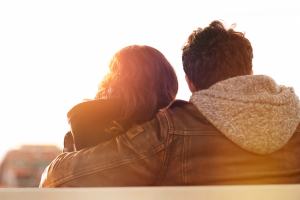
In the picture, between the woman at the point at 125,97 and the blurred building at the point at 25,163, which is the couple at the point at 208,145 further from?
the blurred building at the point at 25,163

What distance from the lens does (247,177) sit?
7.82 feet

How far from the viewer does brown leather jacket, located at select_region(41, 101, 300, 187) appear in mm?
2350

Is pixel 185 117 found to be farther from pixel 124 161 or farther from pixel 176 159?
pixel 124 161

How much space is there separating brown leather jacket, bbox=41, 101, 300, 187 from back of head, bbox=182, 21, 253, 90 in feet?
0.69

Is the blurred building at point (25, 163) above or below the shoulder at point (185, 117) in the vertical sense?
below

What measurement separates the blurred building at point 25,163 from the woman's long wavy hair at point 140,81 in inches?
934

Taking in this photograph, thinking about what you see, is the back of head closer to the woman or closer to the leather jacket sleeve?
the woman

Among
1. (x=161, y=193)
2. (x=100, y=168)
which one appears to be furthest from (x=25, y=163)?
(x=161, y=193)

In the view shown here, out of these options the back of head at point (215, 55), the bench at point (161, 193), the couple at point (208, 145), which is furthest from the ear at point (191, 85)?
the bench at point (161, 193)

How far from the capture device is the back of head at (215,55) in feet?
8.46

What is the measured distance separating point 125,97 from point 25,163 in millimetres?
30337

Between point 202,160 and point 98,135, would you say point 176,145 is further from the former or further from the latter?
point 98,135

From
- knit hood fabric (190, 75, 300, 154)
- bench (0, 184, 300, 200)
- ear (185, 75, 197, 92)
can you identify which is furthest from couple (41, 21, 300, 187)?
bench (0, 184, 300, 200)

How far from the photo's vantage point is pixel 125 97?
106 inches
